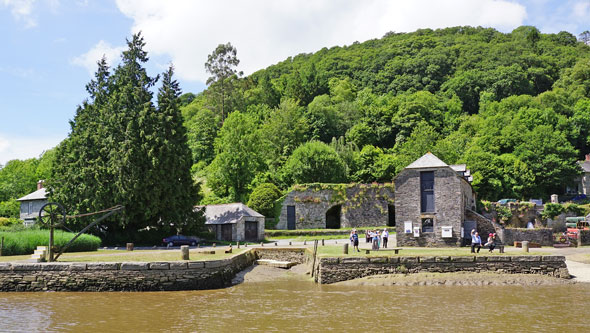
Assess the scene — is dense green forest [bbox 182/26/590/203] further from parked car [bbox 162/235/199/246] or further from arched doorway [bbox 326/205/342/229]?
parked car [bbox 162/235/199/246]

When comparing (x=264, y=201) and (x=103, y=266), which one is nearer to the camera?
(x=103, y=266)

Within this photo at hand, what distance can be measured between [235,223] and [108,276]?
20.1 metres

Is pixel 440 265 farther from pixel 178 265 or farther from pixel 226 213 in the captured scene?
pixel 226 213

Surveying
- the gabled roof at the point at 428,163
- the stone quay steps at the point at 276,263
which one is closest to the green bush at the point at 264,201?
the stone quay steps at the point at 276,263

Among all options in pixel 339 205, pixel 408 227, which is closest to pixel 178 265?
pixel 408 227

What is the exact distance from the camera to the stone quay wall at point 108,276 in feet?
72.3

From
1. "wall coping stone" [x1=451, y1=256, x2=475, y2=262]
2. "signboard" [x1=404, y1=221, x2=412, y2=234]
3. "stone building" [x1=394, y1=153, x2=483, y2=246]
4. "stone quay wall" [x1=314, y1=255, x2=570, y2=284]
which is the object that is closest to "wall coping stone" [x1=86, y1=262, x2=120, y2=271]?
"stone quay wall" [x1=314, y1=255, x2=570, y2=284]

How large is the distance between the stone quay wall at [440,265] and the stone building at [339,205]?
76.3 feet

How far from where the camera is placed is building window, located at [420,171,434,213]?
33781mm

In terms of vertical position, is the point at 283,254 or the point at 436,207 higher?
the point at 436,207

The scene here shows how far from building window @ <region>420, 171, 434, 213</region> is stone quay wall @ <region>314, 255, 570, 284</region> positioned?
29.0ft

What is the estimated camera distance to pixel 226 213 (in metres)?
43.5

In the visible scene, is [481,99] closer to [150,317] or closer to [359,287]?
[359,287]

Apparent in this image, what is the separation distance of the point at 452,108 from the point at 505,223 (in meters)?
40.6
